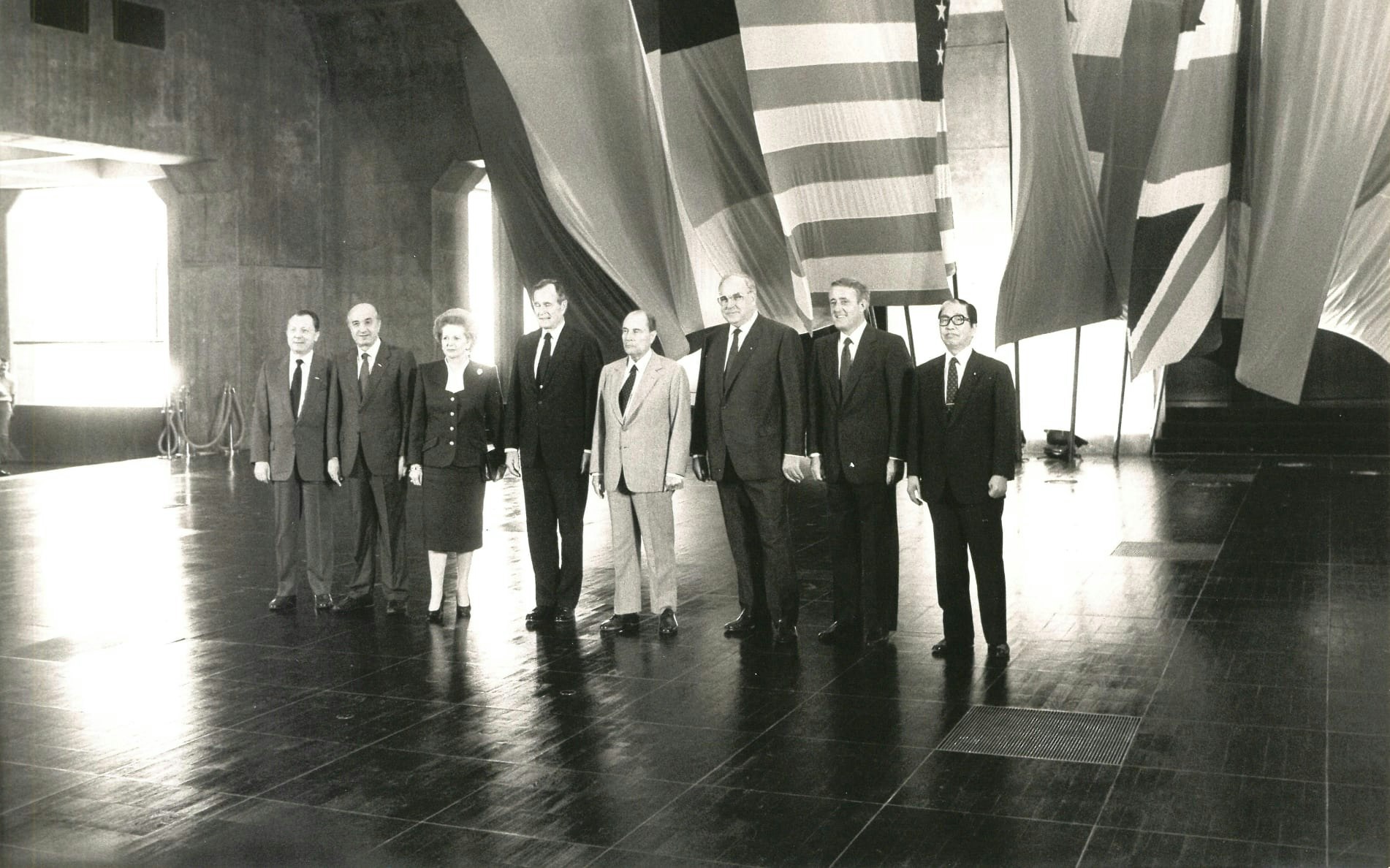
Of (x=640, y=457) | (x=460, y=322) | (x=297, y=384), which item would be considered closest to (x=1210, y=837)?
(x=640, y=457)

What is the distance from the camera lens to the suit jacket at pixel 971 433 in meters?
5.47

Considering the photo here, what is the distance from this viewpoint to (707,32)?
23.8 feet

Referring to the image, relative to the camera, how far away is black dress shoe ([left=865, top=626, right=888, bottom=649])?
5871mm

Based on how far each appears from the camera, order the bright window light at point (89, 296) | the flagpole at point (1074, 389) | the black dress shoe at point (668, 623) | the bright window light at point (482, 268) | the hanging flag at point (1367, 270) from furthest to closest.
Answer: the bright window light at point (482, 268) < the bright window light at point (89, 296) < the flagpole at point (1074, 389) < the black dress shoe at point (668, 623) < the hanging flag at point (1367, 270)

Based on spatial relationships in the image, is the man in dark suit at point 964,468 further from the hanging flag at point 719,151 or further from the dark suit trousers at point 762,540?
the hanging flag at point 719,151

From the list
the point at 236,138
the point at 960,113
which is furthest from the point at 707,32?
the point at 236,138

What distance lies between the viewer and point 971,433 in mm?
5512

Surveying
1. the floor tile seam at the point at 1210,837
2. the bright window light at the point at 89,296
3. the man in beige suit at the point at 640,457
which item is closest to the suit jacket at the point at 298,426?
the man in beige suit at the point at 640,457

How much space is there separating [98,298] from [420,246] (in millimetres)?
5083

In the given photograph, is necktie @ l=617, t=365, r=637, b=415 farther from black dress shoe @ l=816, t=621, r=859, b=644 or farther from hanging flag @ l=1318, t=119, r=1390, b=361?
hanging flag @ l=1318, t=119, r=1390, b=361

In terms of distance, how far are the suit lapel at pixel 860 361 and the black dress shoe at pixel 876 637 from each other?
1.02 meters

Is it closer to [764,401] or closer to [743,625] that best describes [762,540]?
[743,625]

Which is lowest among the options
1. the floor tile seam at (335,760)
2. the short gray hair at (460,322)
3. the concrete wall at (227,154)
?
the floor tile seam at (335,760)

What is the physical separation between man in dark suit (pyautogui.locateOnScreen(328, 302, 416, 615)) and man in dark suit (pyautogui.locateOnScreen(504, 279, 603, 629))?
64 centimetres
